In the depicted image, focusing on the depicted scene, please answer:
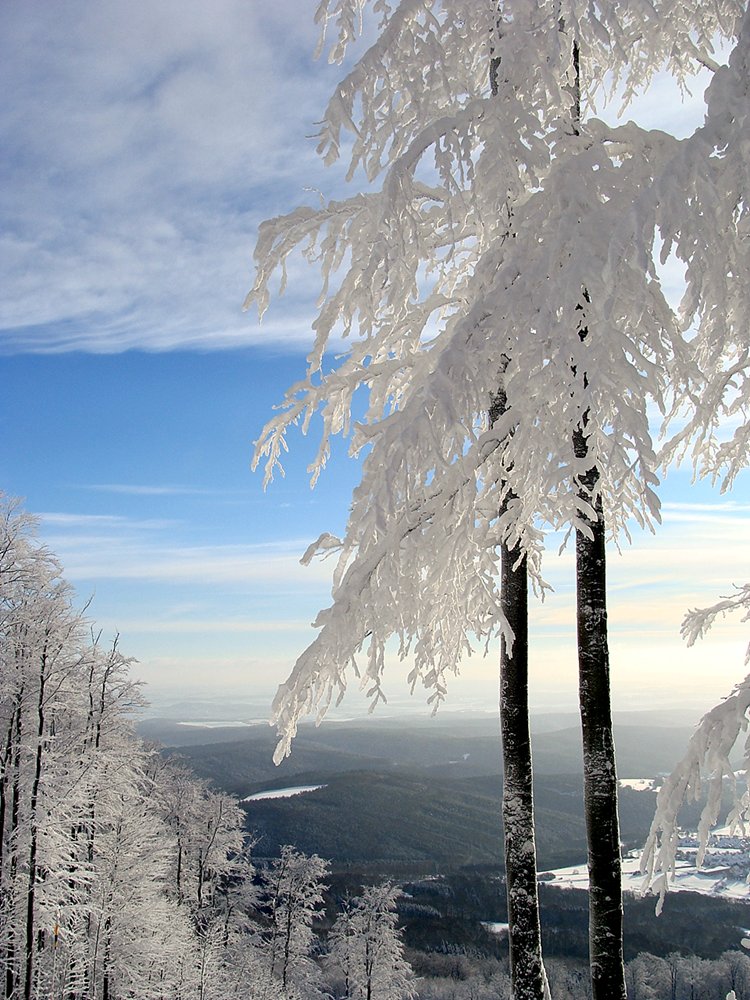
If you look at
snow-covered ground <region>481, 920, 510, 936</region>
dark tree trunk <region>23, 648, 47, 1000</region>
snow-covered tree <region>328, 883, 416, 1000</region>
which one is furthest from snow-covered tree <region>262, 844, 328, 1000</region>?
snow-covered ground <region>481, 920, 510, 936</region>

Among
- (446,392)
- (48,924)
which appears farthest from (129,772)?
(446,392)

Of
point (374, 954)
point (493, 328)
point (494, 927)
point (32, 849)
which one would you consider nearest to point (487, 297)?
point (493, 328)

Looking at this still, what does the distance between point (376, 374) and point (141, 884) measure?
60.9 feet

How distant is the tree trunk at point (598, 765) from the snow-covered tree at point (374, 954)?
88.0 ft

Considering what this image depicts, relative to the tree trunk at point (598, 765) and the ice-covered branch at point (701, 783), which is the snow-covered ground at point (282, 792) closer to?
the tree trunk at point (598, 765)

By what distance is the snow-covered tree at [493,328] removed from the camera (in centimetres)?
396

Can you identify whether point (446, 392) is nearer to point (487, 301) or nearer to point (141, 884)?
point (487, 301)

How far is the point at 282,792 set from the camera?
121 metres

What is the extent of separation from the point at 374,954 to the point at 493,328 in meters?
32.0

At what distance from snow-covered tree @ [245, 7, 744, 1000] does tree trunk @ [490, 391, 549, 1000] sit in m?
0.21

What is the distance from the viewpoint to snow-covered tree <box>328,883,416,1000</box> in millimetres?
29031

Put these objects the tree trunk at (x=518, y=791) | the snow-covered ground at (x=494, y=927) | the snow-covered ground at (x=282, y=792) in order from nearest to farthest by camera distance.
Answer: the tree trunk at (x=518, y=791) < the snow-covered ground at (x=494, y=927) < the snow-covered ground at (x=282, y=792)

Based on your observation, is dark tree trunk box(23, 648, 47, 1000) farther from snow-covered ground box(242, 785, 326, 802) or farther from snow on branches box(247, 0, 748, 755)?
snow-covered ground box(242, 785, 326, 802)

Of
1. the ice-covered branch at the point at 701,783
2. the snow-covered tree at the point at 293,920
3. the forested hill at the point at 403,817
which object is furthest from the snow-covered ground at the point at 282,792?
the ice-covered branch at the point at 701,783
